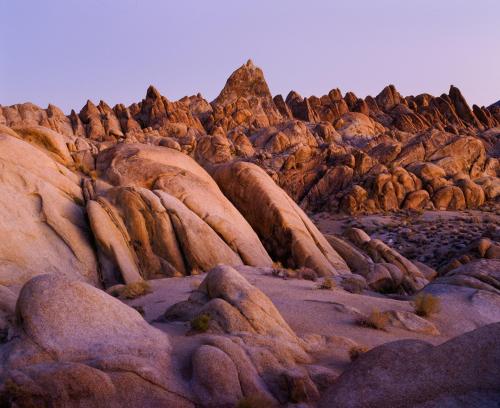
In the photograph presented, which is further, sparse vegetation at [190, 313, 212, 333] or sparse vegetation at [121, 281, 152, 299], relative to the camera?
sparse vegetation at [121, 281, 152, 299]

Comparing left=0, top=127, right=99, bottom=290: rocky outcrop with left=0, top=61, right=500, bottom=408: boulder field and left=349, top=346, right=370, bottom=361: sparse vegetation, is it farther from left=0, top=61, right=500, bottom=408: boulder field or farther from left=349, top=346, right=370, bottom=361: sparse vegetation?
left=349, top=346, right=370, bottom=361: sparse vegetation

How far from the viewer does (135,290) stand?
48.4 feet

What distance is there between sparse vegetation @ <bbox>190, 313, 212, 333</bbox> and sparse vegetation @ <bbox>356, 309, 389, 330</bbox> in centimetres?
428

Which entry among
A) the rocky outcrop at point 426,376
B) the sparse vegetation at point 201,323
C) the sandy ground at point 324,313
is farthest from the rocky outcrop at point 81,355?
the rocky outcrop at point 426,376

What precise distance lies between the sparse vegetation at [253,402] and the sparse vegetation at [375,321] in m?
5.46

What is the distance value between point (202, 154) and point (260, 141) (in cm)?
4136

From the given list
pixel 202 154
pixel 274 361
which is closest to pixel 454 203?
pixel 202 154

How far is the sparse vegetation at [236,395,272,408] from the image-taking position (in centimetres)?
702

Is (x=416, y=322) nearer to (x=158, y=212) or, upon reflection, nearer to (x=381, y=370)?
(x=381, y=370)

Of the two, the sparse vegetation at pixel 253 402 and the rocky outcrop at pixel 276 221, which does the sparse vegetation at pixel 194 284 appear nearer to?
the rocky outcrop at pixel 276 221

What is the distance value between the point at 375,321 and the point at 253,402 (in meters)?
5.73

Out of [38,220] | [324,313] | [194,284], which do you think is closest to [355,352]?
[324,313]

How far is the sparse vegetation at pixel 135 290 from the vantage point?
47.8 feet

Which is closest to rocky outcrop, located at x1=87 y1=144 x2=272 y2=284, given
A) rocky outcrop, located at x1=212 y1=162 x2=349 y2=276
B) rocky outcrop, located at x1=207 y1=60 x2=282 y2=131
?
rocky outcrop, located at x1=212 y1=162 x2=349 y2=276
